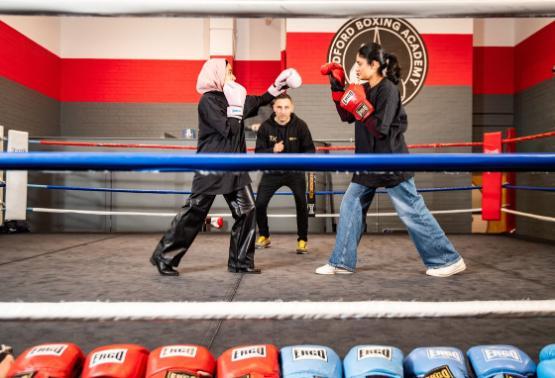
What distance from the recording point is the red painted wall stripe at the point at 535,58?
5449 millimetres

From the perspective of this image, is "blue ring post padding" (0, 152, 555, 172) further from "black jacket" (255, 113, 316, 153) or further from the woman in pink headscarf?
"black jacket" (255, 113, 316, 153)

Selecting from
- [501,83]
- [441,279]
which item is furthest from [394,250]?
[501,83]

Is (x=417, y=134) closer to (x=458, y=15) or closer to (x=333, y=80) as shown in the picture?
(x=333, y=80)

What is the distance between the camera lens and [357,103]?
2096mm

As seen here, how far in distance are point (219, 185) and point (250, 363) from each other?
1389 millimetres

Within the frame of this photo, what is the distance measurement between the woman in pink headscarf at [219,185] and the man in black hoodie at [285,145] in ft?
2.83

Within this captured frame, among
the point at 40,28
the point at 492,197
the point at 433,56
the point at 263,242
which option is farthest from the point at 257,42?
the point at 263,242

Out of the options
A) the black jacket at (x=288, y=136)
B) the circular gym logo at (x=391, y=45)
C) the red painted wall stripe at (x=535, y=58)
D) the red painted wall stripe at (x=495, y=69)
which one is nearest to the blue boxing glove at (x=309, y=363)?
the black jacket at (x=288, y=136)

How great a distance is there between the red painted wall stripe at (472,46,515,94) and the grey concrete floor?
3410mm

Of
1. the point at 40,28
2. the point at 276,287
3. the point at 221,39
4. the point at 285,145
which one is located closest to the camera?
the point at 276,287

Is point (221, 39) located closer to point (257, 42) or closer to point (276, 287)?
point (257, 42)

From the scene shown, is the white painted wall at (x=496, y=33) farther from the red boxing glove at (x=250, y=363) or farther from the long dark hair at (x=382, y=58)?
the red boxing glove at (x=250, y=363)

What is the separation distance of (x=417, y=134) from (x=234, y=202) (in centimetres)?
409

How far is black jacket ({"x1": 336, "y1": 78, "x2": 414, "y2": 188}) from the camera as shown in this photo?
211 cm
